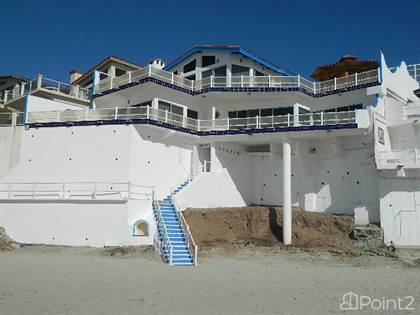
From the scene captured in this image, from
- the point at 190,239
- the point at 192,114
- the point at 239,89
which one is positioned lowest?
the point at 190,239

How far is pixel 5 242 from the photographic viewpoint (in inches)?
842

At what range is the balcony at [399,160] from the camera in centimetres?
2183

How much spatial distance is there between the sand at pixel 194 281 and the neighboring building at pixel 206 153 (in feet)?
7.02

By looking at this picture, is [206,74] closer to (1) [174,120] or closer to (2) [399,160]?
(1) [174,120]

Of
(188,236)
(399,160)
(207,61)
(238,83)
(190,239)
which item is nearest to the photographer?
(188,236)

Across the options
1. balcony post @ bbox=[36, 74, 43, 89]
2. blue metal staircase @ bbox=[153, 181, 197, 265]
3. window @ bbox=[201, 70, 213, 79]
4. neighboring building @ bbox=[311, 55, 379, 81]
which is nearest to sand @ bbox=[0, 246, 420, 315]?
blue metal staircase @ bbox=[153, 181, 197, 265]

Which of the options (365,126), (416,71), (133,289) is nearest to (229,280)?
(133,289)

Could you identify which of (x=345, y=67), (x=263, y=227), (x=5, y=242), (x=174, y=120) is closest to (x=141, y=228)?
(x=5, y=242)

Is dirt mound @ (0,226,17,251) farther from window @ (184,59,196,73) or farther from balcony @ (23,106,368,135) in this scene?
window @ (184,59,196,73)

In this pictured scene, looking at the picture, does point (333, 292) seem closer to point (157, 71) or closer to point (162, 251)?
point (162, 251)

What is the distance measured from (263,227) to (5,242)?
14.1 meters

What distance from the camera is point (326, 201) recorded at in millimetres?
26094

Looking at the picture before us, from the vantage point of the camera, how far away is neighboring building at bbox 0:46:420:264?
861 inches

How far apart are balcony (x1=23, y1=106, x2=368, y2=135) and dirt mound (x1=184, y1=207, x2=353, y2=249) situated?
5125mm
